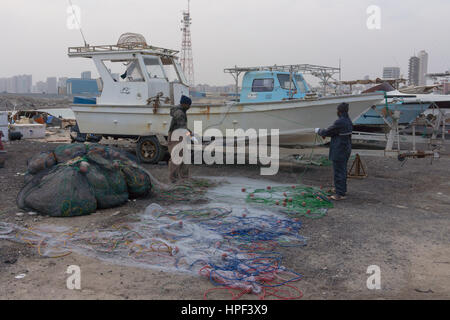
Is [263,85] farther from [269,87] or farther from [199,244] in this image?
[199,244]

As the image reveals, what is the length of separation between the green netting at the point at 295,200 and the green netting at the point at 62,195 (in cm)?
245

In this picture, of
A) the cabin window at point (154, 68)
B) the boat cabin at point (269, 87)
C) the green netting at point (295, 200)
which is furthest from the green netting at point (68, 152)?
the boat cabin at point (269, 87)

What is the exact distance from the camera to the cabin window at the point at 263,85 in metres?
9.86

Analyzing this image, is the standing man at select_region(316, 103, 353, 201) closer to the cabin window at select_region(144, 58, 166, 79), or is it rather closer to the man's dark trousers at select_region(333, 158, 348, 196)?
the man's dark trousers at select_region(333, 158, 348, 196)

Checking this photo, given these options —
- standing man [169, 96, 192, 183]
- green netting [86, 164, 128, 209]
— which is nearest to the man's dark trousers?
standing man [169, 96, 192, 183]

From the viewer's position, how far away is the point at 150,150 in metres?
9.73

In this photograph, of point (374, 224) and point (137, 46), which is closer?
point (374, 224)

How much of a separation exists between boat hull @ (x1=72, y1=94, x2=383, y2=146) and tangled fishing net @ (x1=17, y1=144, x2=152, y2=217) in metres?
3.06

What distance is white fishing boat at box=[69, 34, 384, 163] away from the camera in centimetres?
883
